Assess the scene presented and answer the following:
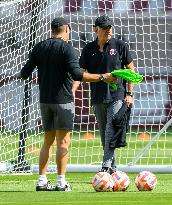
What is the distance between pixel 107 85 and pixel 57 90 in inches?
50.8

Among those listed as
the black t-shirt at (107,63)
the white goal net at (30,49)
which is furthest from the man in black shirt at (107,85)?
the white goal net at (30,49)

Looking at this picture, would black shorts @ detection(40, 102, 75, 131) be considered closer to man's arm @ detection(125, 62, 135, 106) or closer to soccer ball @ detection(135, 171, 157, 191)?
soccer ball @ detection(135, 171, 157, 191)

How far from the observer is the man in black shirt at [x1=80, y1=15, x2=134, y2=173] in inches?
448

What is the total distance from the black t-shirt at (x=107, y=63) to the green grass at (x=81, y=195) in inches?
40.6

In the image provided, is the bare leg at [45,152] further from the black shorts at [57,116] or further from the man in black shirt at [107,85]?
the man in black shirt at [107,85]

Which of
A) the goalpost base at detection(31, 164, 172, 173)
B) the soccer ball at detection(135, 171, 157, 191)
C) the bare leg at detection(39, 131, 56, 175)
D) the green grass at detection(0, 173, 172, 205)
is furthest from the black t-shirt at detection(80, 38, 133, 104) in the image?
the soccer ball at detection(135, 171, 157, 191)

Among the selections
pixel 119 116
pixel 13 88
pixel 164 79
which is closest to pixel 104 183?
pixel 119 116

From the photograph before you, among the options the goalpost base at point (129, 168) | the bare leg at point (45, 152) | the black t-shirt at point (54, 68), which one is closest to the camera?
the black t-shirt at point (54, 68)

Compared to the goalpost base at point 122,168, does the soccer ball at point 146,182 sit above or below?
below

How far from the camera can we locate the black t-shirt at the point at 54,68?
33.5ft

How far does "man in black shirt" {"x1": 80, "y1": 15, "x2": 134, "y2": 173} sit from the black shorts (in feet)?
3.68

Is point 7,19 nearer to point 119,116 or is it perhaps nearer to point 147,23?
point 147,23

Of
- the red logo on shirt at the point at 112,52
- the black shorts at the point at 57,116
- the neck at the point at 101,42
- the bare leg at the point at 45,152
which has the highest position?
Result: the neck at the point at 101,42

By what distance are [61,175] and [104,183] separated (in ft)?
1.71
